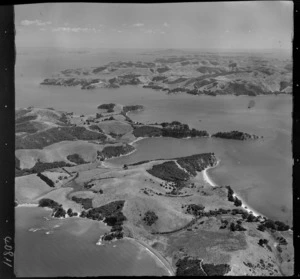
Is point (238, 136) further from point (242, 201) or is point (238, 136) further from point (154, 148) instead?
point (154, 148)

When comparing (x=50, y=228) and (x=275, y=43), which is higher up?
(x=275, y=43)

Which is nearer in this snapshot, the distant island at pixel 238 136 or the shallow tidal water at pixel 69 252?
the shallow tidal water at pixel 69 252

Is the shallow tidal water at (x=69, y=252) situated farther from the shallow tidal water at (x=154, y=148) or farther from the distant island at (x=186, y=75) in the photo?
the distant island at (x=186, y=75)

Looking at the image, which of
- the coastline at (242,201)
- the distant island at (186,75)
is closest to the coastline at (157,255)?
the coastline at (242,201)

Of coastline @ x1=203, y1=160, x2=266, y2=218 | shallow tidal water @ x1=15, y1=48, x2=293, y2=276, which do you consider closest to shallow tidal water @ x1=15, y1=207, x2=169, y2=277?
shallow tidal water @ x1=15, y1=48, x2=293, y2=276

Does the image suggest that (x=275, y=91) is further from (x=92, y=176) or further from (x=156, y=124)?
(x=92, y=176)
